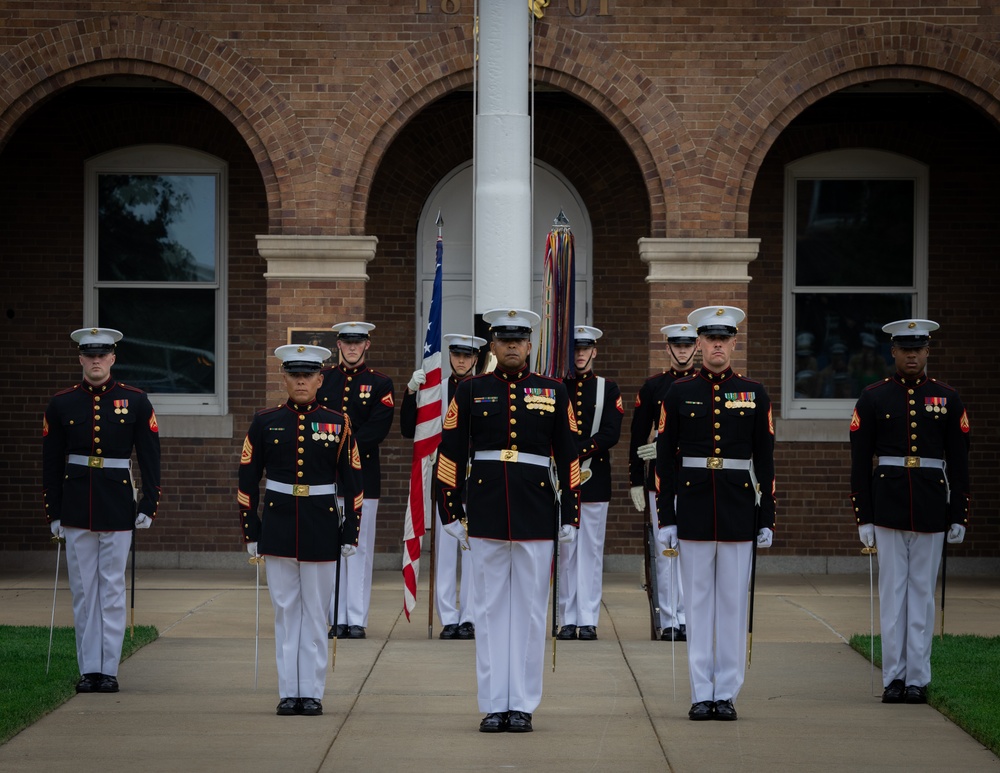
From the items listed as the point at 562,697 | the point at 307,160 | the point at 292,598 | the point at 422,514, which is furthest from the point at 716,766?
the point at 307,160

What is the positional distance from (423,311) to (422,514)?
13.7ft

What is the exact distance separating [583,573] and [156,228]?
19.9 feet

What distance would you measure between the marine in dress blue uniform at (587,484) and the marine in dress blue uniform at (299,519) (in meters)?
2.98

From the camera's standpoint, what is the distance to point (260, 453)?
789 centimetres

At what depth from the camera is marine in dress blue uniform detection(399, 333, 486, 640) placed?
10273mm

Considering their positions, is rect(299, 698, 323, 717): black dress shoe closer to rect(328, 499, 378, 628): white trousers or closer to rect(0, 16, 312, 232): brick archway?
rect(328, 499, 378, 628): white trousers

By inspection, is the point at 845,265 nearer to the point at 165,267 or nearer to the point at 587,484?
the point at 587,484

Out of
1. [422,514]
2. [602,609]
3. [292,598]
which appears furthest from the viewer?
[602,609]

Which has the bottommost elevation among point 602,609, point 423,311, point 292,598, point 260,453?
point 602,609

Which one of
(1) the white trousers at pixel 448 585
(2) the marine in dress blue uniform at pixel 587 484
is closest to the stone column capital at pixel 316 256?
(2) the marine in dress blue uniform at pixel 587 484

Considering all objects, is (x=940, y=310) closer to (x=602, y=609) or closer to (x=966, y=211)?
(x=966, y=211)

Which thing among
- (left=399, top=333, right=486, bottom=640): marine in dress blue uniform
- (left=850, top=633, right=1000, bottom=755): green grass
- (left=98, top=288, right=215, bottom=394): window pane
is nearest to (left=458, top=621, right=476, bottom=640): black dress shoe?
(left=399, top=333, right=486, bottom=640): marine in dress blue uniform

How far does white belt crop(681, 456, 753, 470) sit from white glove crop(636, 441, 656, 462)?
243 centimetres

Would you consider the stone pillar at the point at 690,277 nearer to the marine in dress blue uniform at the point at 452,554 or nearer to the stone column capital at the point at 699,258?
the stone column capital at the point at 699,258
